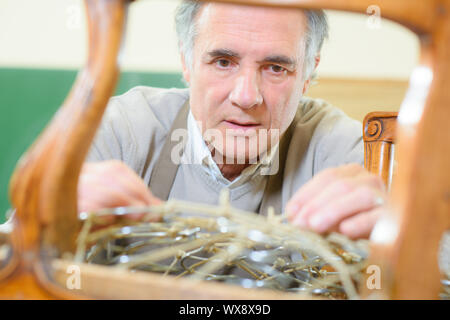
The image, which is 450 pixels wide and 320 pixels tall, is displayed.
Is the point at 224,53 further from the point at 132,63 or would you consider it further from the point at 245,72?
the point at 132,63

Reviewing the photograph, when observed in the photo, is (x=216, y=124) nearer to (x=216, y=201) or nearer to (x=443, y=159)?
(x=216, y=201)

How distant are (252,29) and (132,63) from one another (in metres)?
1.19

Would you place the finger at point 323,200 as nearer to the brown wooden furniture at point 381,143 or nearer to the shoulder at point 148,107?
the brown wooden furniture at point 381,143

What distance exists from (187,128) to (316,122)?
1.10 feet

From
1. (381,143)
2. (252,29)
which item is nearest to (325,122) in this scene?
(381,143)

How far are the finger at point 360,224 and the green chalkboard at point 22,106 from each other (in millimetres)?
1649

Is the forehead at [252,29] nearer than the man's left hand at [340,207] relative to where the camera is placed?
No

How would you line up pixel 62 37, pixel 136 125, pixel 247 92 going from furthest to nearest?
pixel 62 37, pixel 136 125, pixel 247 92

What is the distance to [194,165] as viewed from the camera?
1.04 m

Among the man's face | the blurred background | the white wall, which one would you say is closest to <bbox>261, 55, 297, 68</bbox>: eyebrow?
the man's face

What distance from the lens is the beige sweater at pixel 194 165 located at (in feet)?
3.34

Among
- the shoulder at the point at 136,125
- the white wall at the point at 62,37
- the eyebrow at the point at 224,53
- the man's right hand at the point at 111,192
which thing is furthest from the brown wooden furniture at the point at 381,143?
the white wall at the point at 62,37

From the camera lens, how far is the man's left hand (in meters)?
0.36

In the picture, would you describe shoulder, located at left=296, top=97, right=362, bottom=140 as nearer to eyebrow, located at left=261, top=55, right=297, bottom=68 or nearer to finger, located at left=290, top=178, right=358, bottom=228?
eyebrow, located at left=261, top=55, right=297, bottom=68
